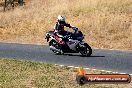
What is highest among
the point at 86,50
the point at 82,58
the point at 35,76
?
the point at 35,76

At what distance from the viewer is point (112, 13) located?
28.2 metres

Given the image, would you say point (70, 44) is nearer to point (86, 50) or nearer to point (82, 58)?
point (86, 50)

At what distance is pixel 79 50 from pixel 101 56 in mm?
1097

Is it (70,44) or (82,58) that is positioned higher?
(70,44)

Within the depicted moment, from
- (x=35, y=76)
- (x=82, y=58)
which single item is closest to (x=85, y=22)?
(x=82, y=58)

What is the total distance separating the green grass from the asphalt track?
144 centimetres

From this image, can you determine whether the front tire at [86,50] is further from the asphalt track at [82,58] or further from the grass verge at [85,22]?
the grass verge at [85,22]

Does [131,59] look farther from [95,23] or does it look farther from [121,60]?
[95,23]

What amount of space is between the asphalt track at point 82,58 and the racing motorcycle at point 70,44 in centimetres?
32

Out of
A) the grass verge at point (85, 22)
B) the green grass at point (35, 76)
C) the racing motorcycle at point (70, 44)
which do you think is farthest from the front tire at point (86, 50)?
the grass verge at point (85, 22)

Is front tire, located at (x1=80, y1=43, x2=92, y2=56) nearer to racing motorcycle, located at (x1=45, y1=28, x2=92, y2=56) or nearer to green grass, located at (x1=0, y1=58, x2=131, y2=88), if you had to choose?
racing motorcycle, located at (x1=45, y1=28, x2=92, y2=56)

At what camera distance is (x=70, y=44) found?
60.1 feet

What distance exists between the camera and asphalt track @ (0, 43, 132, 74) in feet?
49.8

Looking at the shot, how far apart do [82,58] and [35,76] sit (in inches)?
203
